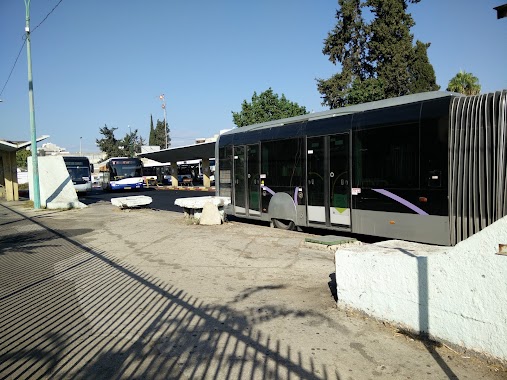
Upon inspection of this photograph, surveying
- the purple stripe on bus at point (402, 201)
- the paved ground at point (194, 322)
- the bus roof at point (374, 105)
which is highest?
the bus roof at point (374, 105)

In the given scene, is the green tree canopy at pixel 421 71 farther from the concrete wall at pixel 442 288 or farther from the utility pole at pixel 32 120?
the concrete wall at pixel 442 288

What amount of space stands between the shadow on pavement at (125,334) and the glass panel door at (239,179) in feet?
22.0

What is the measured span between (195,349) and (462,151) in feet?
19.0

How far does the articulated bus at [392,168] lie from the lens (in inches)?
277

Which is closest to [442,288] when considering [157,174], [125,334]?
[125,334]

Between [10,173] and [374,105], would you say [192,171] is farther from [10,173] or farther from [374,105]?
[374,105]

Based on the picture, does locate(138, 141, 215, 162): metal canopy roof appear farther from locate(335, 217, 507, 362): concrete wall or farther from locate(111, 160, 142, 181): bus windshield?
locate(335, 217, 507, 362): concrete wall

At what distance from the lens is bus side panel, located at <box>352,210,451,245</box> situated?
7609 mm

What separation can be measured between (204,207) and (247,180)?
1683mm

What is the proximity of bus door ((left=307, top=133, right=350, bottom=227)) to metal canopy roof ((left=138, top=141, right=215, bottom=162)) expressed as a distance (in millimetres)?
20204

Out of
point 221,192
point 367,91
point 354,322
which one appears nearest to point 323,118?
point 221,192

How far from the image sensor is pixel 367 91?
31.7m

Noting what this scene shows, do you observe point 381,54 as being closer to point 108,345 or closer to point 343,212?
point 343,212

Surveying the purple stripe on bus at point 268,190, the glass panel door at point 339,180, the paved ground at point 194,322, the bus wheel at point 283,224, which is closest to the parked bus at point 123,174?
the purple stripe on bus at point 268,190
